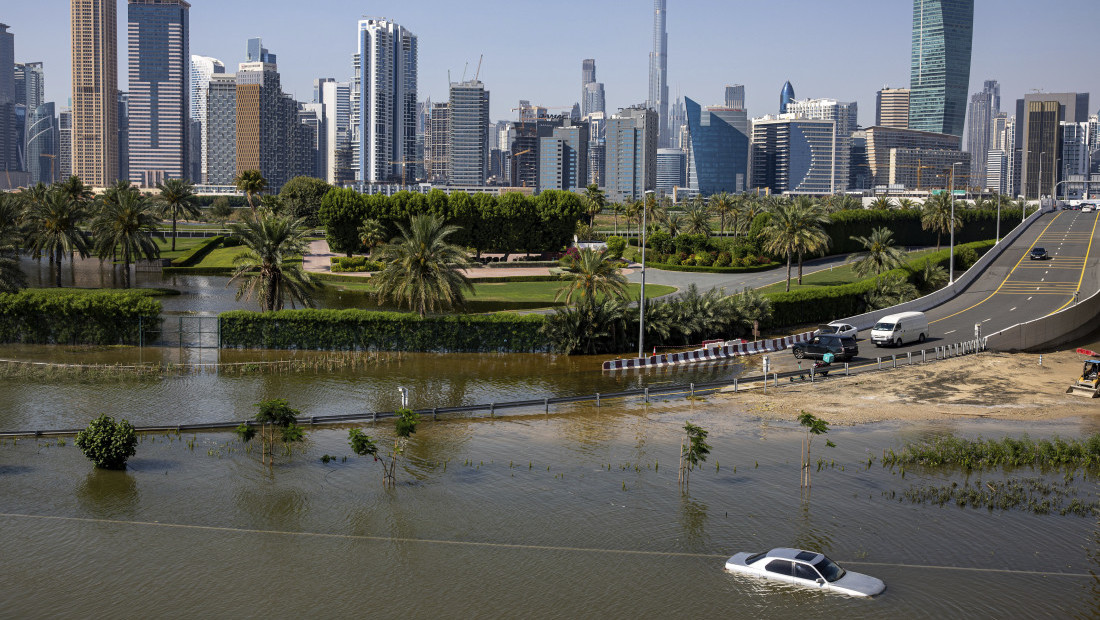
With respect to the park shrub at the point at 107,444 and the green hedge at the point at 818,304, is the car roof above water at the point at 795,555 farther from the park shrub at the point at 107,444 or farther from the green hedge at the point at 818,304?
the green hedge at the point at 818,304

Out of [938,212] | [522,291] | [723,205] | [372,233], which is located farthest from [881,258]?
[723,205]

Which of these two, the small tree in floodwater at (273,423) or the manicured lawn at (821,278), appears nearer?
the small tree in floodwater at (273,423)

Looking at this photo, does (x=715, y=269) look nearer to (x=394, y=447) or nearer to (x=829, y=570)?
(x=394, y=447)

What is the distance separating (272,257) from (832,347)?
29221 mm

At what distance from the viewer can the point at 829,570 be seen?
22062 mm

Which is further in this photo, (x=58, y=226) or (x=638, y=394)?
(x=58, y=226)

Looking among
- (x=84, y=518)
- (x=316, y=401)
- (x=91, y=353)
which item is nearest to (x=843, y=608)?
(x=84, y=518)

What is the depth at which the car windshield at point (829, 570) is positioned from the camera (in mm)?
21894

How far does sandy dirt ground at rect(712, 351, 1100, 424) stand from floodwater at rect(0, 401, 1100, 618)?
6.28 m

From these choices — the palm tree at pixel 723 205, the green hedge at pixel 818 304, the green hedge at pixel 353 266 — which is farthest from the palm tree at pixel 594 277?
the palm tree at pixel 723 205

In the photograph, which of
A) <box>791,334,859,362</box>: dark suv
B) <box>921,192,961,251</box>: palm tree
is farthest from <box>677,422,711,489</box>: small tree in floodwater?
<box>921,192,961,251</box>: palm tree

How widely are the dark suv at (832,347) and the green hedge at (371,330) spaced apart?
1379 cm

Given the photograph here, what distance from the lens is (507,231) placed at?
104 metres

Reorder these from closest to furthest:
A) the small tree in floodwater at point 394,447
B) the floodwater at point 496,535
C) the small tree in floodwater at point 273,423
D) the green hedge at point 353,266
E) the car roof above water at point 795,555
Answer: the floodwater at point 496,535 < the car roof above water at point 795,555 < the small tree in floodwater at point 394,447 < the small tree in floodwater at point 273,423 < the green hedge at point 353,266
